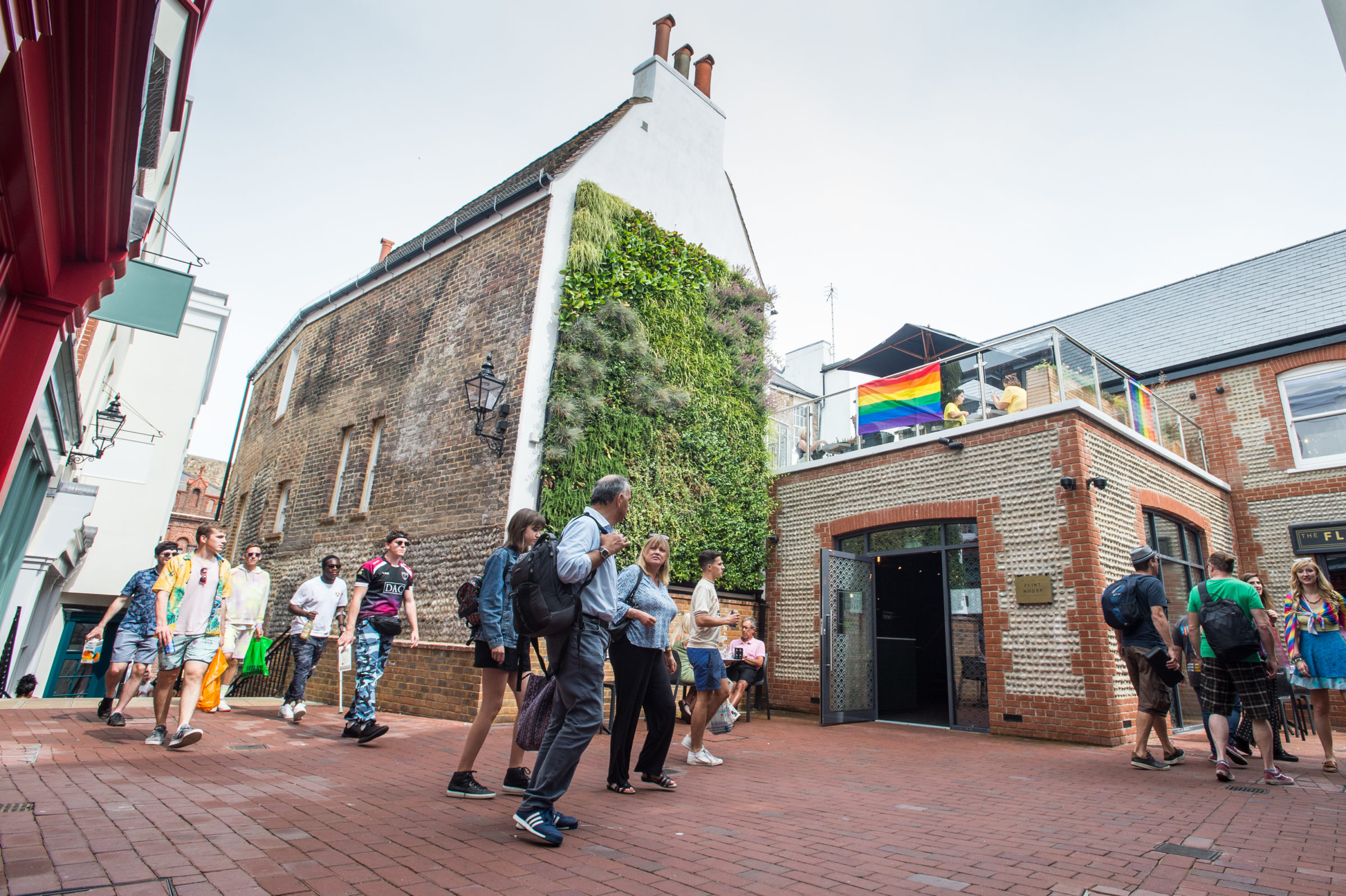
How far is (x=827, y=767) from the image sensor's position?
593cm

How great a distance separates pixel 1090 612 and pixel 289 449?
14.4m

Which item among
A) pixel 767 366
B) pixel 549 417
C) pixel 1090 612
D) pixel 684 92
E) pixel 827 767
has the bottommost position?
pixel 827 767

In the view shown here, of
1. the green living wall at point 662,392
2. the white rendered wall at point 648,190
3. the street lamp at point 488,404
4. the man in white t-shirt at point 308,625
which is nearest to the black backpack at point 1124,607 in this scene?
the green living wall at point 662,392

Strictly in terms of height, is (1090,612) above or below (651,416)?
below

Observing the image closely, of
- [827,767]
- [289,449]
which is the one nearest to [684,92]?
[289,449]

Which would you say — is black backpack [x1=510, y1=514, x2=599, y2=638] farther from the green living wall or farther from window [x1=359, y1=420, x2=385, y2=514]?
window [x1=359, y1=420, x2=385, y2=514]

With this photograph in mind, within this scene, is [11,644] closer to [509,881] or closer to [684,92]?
[509,881]

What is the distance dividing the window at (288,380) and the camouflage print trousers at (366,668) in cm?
1108

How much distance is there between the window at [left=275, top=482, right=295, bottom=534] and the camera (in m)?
13.8

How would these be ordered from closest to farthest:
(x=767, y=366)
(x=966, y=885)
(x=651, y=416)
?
(x=966, y=885) < (x=651, y=416) < (x=767, y=366)

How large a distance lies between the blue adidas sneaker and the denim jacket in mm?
1291

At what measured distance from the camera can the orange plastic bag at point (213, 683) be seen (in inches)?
277

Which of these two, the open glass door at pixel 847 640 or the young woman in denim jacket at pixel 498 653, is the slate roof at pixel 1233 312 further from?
the young woman in denim jacket at pixel 498 653

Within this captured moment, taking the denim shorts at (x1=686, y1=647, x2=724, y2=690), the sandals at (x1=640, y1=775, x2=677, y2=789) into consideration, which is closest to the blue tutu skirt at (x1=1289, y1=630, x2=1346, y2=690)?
the denim shorts at (x1=686, y1=647, x2=724, y2=690)
